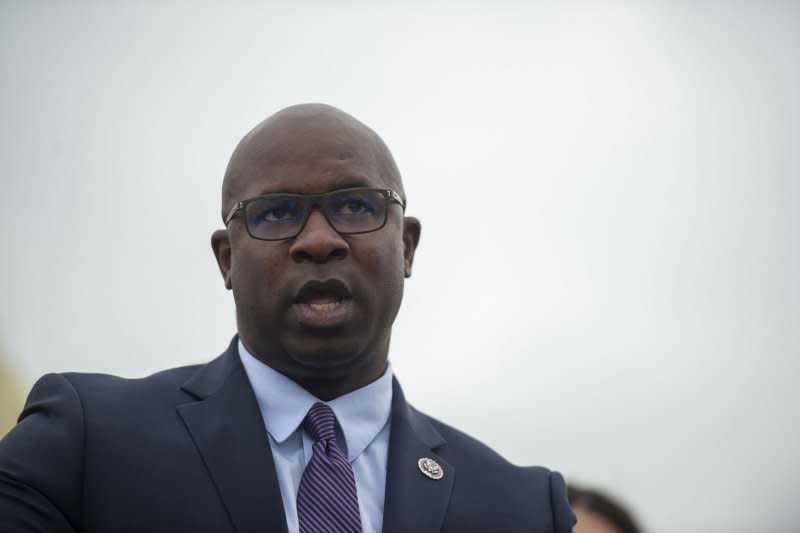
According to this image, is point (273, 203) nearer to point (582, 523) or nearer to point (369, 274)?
point (369, 274)

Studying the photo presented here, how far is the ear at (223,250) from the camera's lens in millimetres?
3820

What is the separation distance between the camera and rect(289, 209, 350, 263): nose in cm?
337

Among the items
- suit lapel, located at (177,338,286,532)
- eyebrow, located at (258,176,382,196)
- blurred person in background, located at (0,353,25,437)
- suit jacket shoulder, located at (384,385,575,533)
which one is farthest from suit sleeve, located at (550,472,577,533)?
blurred person in background, located at (0,353,25,437)

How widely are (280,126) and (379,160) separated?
0.42 metres

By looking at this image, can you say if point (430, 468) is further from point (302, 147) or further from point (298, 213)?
point (302, 147)

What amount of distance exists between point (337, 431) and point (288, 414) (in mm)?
206

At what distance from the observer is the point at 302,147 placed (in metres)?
3.60

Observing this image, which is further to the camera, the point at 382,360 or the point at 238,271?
the point at 382,360

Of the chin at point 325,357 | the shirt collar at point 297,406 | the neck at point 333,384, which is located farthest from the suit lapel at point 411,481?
the chin at point 325,357

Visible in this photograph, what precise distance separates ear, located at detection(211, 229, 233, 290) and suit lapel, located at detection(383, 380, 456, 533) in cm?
88

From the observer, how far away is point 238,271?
354 cm

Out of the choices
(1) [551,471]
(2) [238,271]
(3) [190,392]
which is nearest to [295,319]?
(2) [238,271]

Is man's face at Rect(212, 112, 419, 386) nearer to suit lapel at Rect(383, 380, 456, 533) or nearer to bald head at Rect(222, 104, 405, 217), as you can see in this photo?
bald head at Rect(222, 104, 405, 217)

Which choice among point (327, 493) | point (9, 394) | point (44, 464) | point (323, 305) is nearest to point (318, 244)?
point (323, 305)
